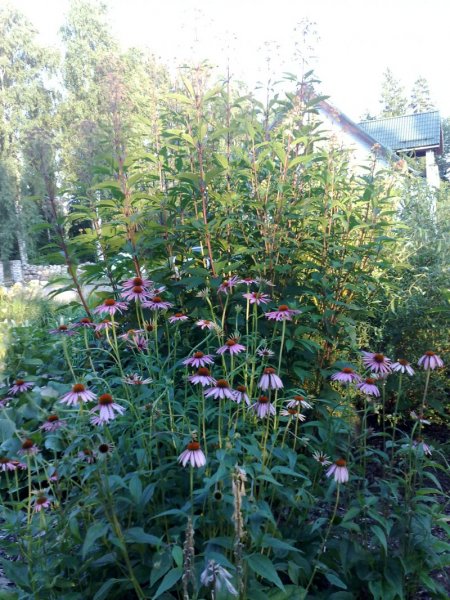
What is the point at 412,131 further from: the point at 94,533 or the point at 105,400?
the point at 94,533

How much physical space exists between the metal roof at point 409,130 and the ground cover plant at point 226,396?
15905mm

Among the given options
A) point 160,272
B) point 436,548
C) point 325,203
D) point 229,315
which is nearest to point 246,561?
point 436,548

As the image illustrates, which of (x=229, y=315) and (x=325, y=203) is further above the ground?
(x=325, y=203)

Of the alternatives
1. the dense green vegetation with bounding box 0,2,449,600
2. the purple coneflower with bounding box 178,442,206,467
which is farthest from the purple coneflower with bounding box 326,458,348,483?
the purple coneflower with bounding box 178,442,206,467

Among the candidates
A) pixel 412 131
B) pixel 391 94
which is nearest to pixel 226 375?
pixel 412 131

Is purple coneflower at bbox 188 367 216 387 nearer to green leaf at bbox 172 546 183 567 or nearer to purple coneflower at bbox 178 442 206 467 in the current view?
purple coneflower at bbox 178 442 206 467

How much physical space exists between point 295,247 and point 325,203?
262mm

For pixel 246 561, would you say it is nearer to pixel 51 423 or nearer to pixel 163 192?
pixel 51 423

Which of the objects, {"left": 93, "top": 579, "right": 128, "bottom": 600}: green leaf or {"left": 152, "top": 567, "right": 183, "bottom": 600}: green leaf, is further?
{"left": 93, "top": 579, "right": 128, "bottom": 600}: green leaf

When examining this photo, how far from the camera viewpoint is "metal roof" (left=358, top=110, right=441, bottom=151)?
17.6 metres

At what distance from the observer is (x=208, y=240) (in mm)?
2316

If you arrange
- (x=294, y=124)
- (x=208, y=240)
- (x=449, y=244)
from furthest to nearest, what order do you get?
(x=449, y=244) → (x=294, y=124) → (x=208, y=240)

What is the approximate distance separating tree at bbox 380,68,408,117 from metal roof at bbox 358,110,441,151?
75.4 feet

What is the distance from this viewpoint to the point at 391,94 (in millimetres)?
41438
